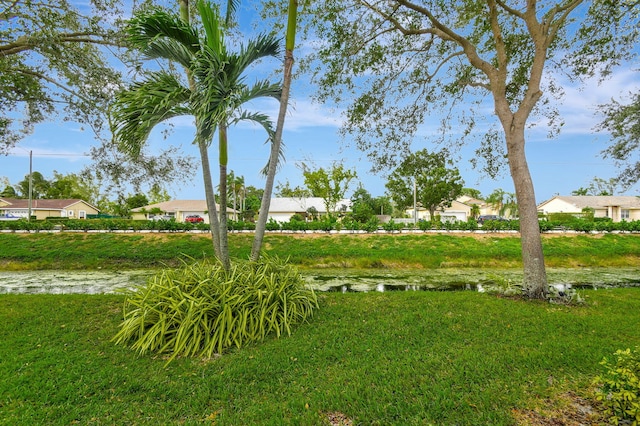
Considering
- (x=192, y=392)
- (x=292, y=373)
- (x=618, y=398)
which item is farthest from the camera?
(x=292, y=373)

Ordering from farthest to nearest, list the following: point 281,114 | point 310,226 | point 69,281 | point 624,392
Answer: point 310,226 → point 69,281 → point 281,114 → point 624,392

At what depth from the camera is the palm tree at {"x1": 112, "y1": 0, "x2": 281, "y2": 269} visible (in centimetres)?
434

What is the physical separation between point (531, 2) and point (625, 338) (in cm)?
615

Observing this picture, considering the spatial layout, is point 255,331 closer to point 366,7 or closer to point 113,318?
point 113,318

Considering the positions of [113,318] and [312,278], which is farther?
[312,278]

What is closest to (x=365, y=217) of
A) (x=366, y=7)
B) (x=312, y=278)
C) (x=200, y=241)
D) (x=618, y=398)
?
(x=200, y=241)

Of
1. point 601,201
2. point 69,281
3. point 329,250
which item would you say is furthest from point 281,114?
point 601,201

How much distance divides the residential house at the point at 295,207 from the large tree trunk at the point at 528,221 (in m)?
33.8

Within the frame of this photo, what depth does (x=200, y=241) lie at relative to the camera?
16.8 metres

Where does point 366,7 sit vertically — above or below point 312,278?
above

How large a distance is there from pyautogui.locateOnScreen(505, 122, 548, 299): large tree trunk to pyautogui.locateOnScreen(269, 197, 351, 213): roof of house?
33761 millimetres

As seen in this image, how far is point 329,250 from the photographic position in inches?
623

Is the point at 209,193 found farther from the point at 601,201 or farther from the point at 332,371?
the point at 601,201

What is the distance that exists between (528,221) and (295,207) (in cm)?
3591
